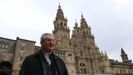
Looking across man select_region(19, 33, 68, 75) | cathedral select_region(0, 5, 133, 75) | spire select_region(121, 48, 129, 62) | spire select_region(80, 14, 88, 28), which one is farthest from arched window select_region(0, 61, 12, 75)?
spire select_region(121, 48, 129, 62)

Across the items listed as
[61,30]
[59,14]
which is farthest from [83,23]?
[61,30]

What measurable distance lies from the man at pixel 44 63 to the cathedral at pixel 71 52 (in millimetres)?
32805

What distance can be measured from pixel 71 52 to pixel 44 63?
45.4 metres

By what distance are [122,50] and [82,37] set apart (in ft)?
105

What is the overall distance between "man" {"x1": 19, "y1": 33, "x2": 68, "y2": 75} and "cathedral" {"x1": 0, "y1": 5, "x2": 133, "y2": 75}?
32805 millimetres

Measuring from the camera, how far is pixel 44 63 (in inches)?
144

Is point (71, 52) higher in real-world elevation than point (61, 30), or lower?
lower

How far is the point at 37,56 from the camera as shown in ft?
12.3

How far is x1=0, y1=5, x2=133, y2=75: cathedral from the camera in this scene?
36.2m

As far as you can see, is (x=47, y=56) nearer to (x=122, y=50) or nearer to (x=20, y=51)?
(x=20, y=51)

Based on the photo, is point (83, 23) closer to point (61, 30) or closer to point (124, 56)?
point (61, 30)

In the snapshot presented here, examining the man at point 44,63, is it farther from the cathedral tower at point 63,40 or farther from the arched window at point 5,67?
the cathedral tower at point 63,40

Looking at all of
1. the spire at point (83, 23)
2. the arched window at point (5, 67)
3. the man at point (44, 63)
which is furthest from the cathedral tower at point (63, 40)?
the man at point (44, 63)

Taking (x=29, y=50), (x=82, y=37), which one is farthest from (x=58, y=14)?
(x=29, y=50)
